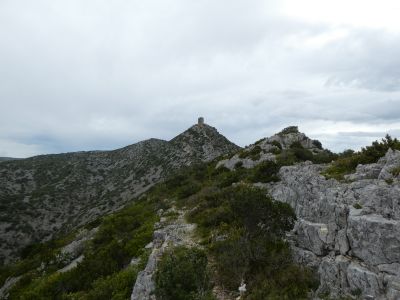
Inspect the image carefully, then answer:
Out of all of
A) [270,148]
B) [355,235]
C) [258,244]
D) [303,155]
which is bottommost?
[258,244]

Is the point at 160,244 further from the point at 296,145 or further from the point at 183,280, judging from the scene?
the point at 296,145

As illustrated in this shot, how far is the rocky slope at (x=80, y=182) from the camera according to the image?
60.8 metres

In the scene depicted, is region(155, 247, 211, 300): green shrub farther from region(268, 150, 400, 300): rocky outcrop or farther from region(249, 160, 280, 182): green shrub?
region(249, 160, 280, 182): green shrub

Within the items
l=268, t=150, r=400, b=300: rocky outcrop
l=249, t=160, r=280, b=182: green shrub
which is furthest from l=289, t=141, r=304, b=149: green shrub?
l=268, t=150, r=400, b=300: rocky outcrop

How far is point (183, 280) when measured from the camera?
35.8 feet

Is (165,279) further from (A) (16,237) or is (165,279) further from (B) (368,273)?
(A) (16,237)

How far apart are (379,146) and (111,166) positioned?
8245 cm

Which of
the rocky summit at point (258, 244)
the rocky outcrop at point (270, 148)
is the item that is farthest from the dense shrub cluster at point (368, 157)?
the rocky outcrop at point (270, 148)

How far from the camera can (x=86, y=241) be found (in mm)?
26453

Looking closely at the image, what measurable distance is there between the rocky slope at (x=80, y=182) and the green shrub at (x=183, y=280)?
4491 cm

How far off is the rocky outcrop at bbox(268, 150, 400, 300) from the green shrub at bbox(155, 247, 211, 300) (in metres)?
3.30

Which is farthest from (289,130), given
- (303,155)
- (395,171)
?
(395,171)

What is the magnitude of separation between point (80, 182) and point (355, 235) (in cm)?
8198

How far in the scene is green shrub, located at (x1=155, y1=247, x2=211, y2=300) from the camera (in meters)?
10.4
